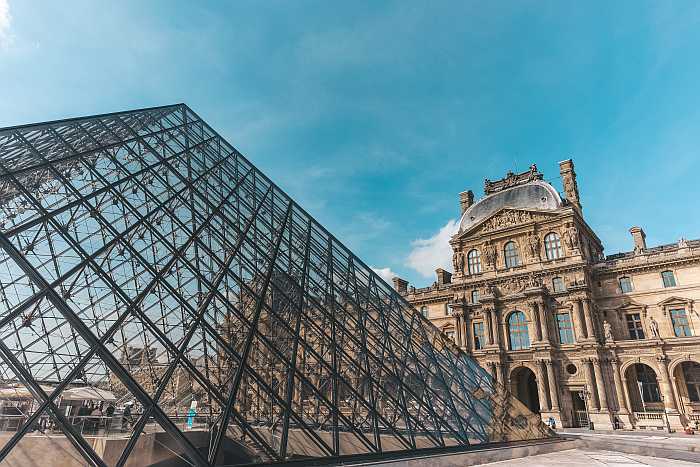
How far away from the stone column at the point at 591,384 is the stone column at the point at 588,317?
1.89m

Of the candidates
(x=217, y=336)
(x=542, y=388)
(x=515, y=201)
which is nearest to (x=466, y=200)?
(x=515, y=201)

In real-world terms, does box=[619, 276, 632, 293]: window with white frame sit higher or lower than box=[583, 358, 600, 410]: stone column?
higher

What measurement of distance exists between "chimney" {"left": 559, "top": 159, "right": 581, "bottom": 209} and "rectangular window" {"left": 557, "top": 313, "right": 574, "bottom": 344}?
10627 millimetres

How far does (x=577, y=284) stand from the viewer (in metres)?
32.1

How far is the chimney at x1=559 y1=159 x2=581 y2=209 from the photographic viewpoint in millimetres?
37812

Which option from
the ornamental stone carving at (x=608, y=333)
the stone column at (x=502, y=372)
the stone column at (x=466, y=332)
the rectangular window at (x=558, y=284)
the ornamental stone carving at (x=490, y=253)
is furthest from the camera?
the ornamental stone carving at (x=490, y=253)

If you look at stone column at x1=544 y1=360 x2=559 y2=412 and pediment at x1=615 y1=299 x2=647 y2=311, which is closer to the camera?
stone column at x1=544 y1=360 x2=559 y2=412

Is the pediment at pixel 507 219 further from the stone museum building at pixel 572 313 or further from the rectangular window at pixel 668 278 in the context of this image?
the rectangular window at pixel 668 278

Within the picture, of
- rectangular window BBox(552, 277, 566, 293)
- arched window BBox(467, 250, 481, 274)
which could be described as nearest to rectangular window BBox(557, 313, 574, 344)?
rectangular window BBox(552, 277, 566, 293)

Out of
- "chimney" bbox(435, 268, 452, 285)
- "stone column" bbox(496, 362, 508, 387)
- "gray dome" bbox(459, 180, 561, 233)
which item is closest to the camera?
"stone column" bbox(496, 362, 508, 387)

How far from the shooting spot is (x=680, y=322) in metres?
29.5

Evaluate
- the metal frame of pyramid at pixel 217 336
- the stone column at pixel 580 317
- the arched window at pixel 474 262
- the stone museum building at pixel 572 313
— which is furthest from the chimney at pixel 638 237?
the metal frame of pyramid at pixel 217 336

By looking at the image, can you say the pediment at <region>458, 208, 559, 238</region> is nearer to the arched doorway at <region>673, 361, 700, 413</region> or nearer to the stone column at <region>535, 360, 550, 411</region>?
the stone column at <region>535, 360, 550, 411</region>

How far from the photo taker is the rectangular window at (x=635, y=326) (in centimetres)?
3081
